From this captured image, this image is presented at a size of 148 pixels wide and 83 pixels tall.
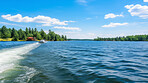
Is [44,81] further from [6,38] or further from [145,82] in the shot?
[6,38]

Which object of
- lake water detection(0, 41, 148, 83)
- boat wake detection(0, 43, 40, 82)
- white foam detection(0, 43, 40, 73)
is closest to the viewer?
lake water detection(0, 41, 148, 83)

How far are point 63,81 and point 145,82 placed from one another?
5.11m

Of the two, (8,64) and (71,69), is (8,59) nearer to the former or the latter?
(8,64)

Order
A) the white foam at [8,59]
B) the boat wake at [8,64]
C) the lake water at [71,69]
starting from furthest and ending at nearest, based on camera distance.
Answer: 1. the white foam at [8,59]
2. the boat wake at [8,64]
3. the lake water at [71,69]

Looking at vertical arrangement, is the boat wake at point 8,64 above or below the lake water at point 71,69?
above

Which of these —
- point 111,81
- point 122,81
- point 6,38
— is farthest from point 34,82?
point 6,38

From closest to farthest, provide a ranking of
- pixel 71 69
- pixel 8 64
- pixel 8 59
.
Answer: pixel 71 69 < pixel 8 64 < pixel 8 59

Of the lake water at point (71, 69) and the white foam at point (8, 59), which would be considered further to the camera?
the white foam at point (8, 59)

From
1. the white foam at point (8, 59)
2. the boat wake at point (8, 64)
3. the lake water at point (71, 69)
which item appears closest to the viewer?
the lake water at point (71, 69)

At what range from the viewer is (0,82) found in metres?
5.64

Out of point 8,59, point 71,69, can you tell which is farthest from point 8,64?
point 71,69

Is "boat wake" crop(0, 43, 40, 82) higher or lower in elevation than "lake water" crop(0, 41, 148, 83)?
higher

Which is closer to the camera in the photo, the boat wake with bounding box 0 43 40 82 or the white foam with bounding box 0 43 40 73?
the boat wake with bounding box 0 43 40 82

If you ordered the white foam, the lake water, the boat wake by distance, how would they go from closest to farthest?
the lake water < the boat wake < the white foam
